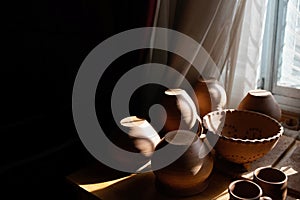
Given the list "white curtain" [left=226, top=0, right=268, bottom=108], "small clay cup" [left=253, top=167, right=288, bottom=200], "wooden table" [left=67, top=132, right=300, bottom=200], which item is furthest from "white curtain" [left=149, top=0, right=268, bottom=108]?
"small clay cup" [left=253, top=167, right=288, bottom=200]

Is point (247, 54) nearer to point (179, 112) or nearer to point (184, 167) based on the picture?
point (179, 112)

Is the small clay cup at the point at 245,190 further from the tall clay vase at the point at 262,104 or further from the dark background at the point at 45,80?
the dark background at the point at 45,80

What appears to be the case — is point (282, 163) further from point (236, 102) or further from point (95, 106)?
point (95, 106)

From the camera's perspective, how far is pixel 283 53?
1.21m

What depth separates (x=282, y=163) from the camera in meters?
0.94

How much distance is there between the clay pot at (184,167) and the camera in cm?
78

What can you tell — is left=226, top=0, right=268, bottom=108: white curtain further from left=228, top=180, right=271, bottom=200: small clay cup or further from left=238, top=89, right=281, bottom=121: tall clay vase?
left=228, top=180, right=271, bottom=200: small clay cup

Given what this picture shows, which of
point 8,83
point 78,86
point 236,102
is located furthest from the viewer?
point 236,102

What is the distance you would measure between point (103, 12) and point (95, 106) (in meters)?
0.27

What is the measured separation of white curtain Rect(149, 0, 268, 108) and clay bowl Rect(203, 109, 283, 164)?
0.14 meters

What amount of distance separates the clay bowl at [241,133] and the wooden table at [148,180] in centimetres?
5

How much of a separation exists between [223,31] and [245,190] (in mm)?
470

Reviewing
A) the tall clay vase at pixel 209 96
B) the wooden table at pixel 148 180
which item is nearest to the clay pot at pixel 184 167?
the wooden table at pixel 148 180

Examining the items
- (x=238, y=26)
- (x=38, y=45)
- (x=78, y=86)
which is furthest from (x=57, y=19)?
(x=238, y=26)
